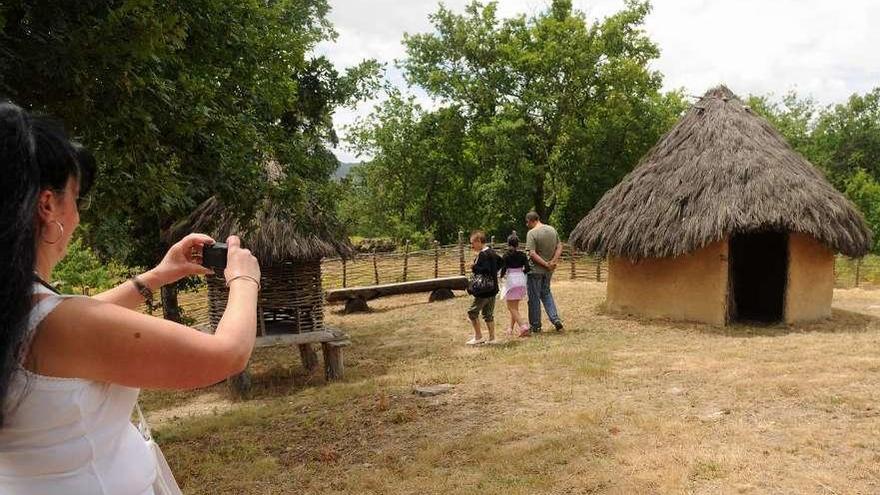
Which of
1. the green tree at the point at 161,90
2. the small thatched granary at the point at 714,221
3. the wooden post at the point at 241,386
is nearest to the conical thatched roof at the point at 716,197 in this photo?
the small thatched granary at the point at 714,221

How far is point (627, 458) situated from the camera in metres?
4.47

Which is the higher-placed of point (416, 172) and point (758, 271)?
point (416, 172)

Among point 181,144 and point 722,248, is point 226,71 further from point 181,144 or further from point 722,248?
point 722,248

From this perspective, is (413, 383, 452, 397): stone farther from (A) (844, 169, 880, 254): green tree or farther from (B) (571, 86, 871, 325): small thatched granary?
(A) (844, 169, 880, 254): green tree

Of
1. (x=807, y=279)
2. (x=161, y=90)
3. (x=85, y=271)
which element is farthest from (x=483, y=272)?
(x=85, y=271)

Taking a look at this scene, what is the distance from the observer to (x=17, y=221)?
1.17 meters

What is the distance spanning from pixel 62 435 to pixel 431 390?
5.66 m

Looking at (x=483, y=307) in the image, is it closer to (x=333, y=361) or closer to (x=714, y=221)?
(x=333, y=361)

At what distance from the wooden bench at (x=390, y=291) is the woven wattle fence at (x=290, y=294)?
18.7 ft

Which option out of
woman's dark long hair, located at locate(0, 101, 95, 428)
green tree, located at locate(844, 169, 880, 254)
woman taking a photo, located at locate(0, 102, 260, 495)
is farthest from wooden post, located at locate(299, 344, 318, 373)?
green tree, located at locate(844, 169, 880, 254)

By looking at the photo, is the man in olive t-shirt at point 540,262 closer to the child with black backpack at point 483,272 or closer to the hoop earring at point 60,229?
the child with black backpack at point 483,272

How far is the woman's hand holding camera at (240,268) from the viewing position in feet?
5.05

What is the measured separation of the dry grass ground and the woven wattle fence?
88 centimetres

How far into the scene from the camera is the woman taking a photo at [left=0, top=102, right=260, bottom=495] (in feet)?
3.88
